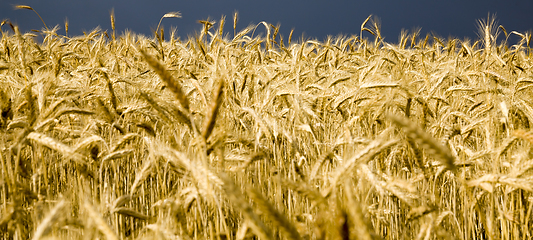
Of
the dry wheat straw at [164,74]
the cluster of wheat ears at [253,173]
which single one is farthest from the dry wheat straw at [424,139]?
the dry wheat straw at [164,74]

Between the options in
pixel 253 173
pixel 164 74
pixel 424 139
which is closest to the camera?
pixel 424 139

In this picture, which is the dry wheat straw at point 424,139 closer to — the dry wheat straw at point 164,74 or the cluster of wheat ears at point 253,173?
the cluster of wheat ears at point 253,173

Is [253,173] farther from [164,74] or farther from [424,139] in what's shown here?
[424,139]

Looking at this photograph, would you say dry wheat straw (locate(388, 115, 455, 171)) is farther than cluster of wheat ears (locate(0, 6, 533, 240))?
No

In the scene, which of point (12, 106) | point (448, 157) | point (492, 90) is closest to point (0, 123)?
point (12, 106)

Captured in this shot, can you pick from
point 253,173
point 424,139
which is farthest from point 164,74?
point 253,173

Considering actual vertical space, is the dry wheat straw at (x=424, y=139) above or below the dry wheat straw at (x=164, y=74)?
below

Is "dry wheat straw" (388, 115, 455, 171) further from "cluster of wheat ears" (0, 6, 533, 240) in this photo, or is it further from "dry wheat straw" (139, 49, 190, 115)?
"dry wheat straw" (139, 49, 190, 115)

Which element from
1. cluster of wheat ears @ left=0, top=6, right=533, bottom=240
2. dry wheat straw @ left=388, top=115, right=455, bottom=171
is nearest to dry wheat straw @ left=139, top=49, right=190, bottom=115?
cluster of wheat ears @ left=0, top=6, right=533, bottom=240

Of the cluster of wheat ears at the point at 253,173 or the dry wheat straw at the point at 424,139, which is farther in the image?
the cluster of wheat ears at the point at 253,173

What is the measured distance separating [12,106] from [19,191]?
0.46m

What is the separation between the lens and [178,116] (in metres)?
0.91

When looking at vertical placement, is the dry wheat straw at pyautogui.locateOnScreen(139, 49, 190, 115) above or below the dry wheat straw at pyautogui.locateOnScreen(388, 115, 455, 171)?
above

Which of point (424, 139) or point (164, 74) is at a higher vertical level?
point (164, 74)
